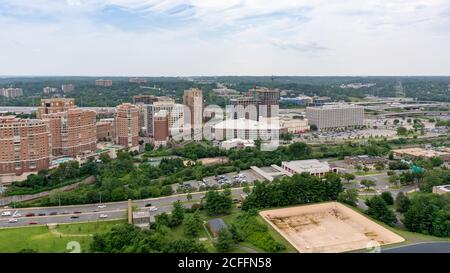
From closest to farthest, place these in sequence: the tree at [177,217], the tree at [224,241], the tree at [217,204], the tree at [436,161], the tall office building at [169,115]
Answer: the tree at [224,241], the tree at [177,217], the tree at [217,204], the tree at [436,161], the tall office building at [169,115]

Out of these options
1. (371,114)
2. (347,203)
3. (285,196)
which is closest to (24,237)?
(285,196)

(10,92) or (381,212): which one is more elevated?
(10,92)

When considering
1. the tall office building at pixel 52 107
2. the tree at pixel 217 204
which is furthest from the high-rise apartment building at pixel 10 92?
the tree at pixel 217 204

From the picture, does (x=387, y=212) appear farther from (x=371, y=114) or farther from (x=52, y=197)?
(x=371, y=114)

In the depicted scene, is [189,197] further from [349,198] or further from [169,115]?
[169,115]

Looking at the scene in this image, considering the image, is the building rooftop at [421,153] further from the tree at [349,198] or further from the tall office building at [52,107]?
the tall office building at [52,107]

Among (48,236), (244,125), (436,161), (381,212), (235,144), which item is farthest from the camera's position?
(244,125)

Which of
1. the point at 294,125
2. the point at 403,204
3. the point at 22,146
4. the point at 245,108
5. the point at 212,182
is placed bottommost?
the point at 212,182

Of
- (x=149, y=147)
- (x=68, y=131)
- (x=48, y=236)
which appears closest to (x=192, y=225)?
(x=48, y=236)
